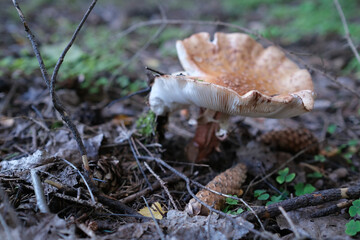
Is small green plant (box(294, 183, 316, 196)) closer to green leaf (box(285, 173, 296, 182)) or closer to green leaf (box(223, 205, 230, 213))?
green leaf (box(285, 173, 296, 182))

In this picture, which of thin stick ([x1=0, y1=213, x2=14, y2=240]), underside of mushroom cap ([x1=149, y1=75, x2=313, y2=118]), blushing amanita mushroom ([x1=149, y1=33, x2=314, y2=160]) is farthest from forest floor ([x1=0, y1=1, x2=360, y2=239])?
underside of mushroom cap ([x1=149, y1=75, x2=313, y2=118])

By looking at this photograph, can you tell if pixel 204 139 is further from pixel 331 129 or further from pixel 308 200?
pixel 331 129

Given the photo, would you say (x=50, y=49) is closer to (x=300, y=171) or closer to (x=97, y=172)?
(x=97, y=172)

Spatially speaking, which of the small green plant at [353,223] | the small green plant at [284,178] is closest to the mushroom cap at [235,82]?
the small green plant at [284,178]

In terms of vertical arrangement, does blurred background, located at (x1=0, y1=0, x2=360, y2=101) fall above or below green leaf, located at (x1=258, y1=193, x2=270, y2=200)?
above

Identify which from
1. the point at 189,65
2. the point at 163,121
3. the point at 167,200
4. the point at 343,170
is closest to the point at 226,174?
the point at 167,200

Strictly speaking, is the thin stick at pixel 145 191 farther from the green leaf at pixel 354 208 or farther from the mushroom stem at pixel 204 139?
the green leaf at pixel 354 208
